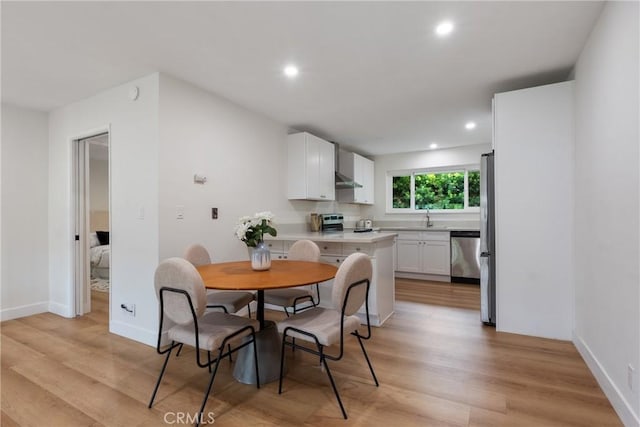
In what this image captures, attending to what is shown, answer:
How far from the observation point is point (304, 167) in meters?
4.26

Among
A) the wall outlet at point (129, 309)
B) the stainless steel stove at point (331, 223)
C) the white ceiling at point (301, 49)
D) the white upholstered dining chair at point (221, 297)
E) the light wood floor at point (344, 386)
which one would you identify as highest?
the white ceiling at point (301, 49)

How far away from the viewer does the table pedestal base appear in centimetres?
207

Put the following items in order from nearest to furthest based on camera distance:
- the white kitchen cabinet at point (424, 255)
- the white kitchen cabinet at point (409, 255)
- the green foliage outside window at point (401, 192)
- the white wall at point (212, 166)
A: the white wall at point (212, 166)
the white kitchen cabinet at point (424, 255)
the white kitchen cabinet at point (409, 255)
the green foliage outside window at point (401, 192)

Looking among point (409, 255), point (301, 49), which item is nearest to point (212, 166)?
point (301, 49)

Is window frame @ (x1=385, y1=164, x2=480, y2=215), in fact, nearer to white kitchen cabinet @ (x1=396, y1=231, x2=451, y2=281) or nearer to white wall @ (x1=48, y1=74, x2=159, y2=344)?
white kitchen cabinet @ (x1=396, y1=231, x2=451, y2=281)

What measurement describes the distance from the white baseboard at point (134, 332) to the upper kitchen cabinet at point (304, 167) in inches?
93.1

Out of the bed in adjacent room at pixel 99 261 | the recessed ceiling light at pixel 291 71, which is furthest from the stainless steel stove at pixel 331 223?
the bed in adjacent room at pixel 99 261

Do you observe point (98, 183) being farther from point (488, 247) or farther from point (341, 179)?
point (488, 247)

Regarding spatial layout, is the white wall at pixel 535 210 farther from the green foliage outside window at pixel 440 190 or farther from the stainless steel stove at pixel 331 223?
the green foliage outside window at pixel 440 190

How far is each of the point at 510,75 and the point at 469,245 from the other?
2910 millimetres

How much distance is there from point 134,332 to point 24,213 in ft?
6.95

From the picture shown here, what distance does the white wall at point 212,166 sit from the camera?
274 centimetres

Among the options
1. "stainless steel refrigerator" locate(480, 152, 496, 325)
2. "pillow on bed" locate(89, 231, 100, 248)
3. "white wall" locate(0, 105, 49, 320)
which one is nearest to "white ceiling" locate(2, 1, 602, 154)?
"white wall" locate(0, 105, 49, 320)

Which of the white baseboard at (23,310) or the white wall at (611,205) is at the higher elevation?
the white wall at (611,205)
